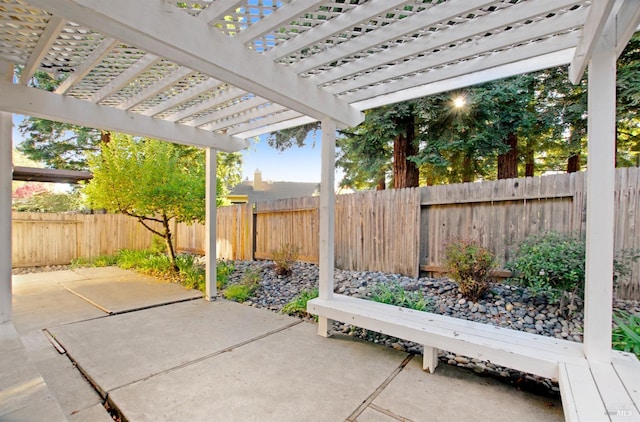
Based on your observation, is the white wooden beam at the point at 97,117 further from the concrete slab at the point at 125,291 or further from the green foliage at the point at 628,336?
the green foliage at the point at 628,336

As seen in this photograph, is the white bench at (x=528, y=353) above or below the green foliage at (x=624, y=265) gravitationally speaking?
below

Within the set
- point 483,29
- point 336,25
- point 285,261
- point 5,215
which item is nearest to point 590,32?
point 483,29

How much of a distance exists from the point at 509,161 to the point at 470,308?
4361mm

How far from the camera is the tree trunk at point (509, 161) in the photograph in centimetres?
611

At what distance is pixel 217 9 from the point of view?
5.76ft

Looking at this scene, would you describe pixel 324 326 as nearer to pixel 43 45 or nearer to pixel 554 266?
pixel 554 266

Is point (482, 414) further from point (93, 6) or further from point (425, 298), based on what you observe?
point (93, 6)

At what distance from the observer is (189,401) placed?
6.15 ft

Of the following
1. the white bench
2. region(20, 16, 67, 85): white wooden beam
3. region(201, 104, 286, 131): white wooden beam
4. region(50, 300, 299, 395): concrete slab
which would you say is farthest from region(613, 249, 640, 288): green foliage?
region(20, 16, 67, 85): white wooden beam

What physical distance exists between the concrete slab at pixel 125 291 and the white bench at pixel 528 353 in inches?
103

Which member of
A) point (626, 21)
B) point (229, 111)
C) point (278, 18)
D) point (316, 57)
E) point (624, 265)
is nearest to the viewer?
point (626, 21)

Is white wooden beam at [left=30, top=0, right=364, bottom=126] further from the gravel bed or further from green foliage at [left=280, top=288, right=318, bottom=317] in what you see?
the gravel bed

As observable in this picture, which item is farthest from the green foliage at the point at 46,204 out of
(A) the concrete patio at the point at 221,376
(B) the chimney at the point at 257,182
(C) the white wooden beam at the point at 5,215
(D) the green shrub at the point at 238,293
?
(B) the chimney at the point at 257,182

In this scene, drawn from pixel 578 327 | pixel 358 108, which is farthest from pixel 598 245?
pixel 358 108
